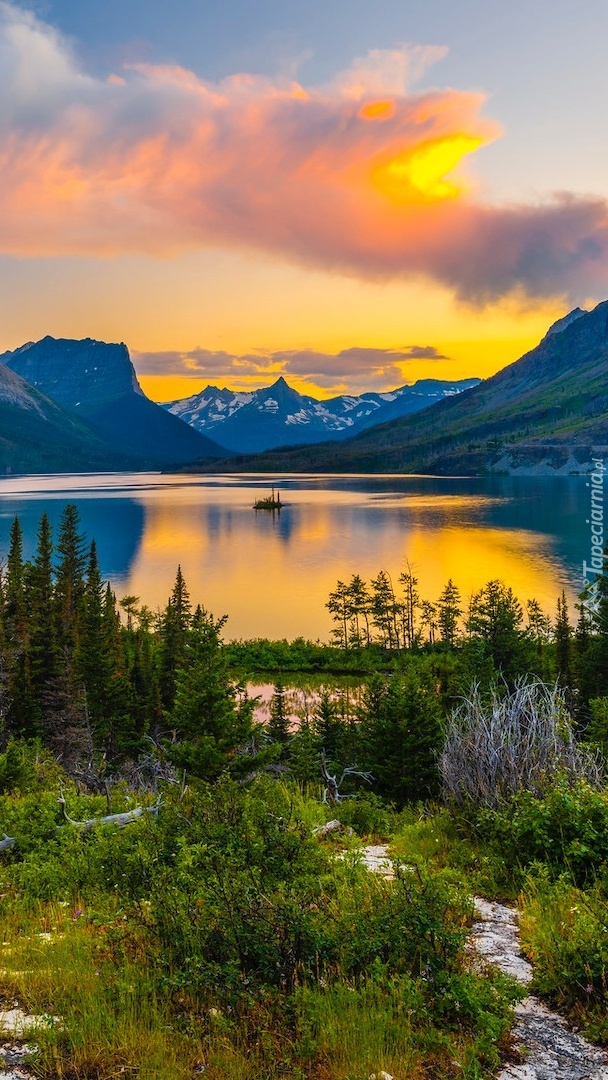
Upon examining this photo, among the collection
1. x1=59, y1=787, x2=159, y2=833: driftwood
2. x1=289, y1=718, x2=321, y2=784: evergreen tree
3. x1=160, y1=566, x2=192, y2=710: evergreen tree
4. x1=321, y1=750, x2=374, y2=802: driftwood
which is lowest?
x1=160, y1=566, x2=192, y2=710: evergreen tree

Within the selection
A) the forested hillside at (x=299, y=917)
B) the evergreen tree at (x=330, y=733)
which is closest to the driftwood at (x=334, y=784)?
the forested hillside at (x=299, y=917)

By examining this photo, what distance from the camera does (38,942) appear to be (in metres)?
8.04

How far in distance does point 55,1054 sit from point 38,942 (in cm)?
243

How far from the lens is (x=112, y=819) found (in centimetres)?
1263

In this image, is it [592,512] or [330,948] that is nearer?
[330,948]

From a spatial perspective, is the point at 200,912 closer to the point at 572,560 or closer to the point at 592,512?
the point at 572,560

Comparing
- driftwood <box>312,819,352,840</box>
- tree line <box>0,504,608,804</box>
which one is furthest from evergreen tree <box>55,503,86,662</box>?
driftwood <box>312,819,352,840</box>

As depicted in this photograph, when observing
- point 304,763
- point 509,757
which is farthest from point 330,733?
point 509,757

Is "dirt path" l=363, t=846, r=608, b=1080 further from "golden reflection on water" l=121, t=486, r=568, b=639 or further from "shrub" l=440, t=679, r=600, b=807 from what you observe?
"golden reflection on water" l=121, t=486, r=568, b=639

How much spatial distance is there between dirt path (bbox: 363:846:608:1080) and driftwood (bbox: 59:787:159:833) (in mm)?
6431

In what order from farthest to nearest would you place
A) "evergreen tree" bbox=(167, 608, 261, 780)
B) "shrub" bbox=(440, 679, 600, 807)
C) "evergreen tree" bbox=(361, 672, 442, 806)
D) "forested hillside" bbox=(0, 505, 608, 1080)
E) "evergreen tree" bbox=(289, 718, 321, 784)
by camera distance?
"evergreen tree" bbox=(289, 718, 321, 784) → "evergreen tree" bbox=(167, 608, 261, 780) → "evergreen tree" bbox=(361, 672, 442, 806) → "shrub" bbox=(440, 679, 600, 807) → "forested hillside" bbox=(0, 505, 608, 1080)

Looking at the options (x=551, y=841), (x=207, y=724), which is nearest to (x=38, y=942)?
(x=551, y=841)

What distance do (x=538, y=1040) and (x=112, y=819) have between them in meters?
8.76

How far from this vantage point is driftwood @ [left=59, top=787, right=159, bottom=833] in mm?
11994
